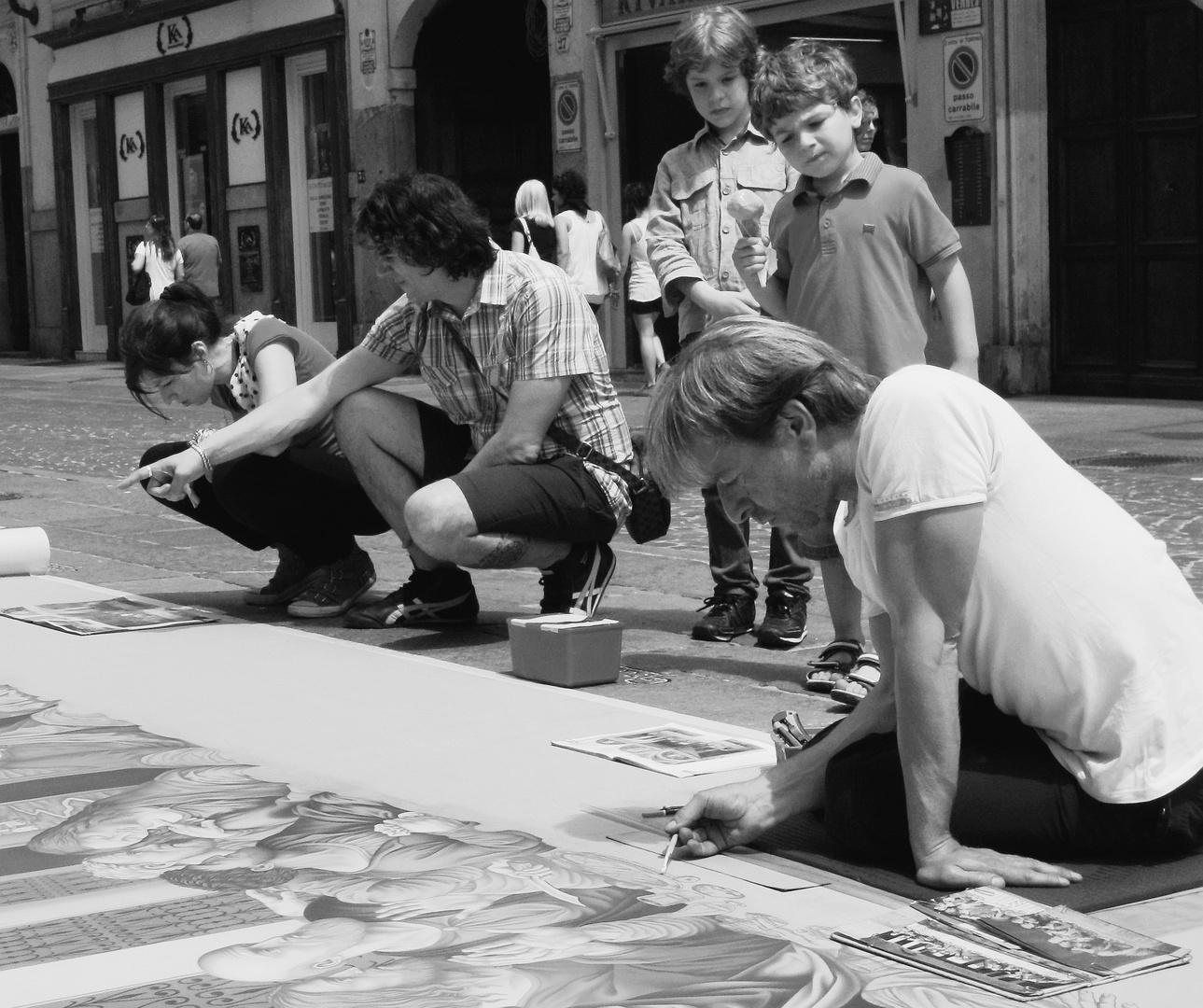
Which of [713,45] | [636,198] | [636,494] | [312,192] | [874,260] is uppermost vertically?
[312,192]

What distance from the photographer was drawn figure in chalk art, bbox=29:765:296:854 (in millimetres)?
2760

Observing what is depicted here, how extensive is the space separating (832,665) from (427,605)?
3.80ft

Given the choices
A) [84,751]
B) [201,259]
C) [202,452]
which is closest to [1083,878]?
[84,751]

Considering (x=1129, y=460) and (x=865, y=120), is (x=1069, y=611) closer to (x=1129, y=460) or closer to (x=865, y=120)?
(x=865, y=120)

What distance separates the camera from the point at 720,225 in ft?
14.8

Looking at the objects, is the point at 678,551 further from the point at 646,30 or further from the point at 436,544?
the point at 646,30

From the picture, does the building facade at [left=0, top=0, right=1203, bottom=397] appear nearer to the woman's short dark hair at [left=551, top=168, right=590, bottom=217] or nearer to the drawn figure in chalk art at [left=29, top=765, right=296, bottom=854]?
the woman's short dark hair at [left=551, top=168, right=590, bottom=217]

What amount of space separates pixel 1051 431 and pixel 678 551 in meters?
3.46

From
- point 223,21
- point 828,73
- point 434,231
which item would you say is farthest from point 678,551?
point 223,21

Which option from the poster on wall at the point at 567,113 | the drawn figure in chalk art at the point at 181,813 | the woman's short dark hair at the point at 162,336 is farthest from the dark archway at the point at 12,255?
the drawn figure in chalk art at the point at 181,813

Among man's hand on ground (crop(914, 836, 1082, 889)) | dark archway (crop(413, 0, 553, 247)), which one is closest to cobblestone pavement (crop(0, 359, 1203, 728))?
man's hand on ground (crop(914, 836, 1082, 889))

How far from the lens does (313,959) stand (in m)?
2.23

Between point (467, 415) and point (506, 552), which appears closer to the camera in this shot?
point (506, 552)

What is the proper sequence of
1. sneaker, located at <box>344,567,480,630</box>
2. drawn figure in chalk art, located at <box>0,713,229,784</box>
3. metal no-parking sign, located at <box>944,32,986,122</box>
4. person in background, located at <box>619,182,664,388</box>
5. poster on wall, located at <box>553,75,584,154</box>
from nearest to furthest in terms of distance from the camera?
1. drawn figure in chalk art, located at <box>0,713,229,784</box>
2. sneaker, located at <box>344,567,480,630</box>
3. person in background, located at <box>619,182,664,388</box>
4. metal no-parking sign, located at <box>944,32,986,122</box>
5. poster on wall, located at <box>553,75,584,154</box>
